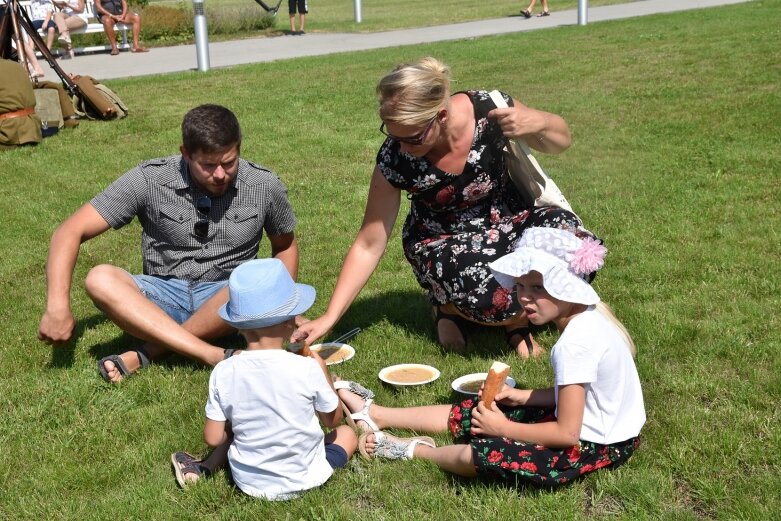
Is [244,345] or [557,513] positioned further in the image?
[244,345]

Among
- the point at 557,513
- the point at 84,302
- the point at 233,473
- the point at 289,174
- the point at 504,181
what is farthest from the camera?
the point at 289,174

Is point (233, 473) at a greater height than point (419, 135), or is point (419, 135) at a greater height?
point (419, 135)

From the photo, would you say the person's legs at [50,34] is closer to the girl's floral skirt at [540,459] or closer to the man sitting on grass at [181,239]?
the man sitting on grass at [181,239]

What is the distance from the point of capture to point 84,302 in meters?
5.98

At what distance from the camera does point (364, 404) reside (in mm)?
4113

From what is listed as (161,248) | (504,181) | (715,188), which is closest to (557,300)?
(504,181)

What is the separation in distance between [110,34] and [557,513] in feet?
54.6

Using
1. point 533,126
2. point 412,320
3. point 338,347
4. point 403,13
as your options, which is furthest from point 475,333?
point 403,13

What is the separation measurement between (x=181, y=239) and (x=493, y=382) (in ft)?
6.84

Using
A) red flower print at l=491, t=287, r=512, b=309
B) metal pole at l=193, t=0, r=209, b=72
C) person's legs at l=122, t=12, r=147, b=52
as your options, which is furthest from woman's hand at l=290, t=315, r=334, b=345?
person's legs at l=122, t=12, r=147, b=52

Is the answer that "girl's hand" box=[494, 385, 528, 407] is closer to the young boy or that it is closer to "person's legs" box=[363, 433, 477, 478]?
"person's legs" box=[363, 433, 477, 478]

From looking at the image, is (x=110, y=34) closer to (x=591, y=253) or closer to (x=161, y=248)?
(x=161, y=248)

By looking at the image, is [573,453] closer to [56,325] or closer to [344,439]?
[344,439]

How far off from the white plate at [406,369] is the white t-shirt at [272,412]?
1.02 m
